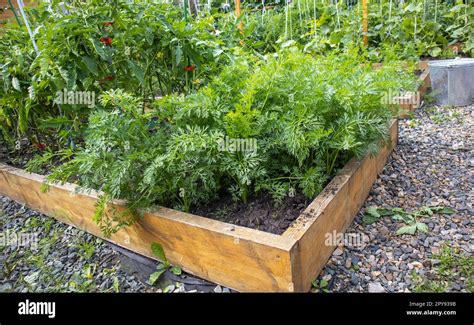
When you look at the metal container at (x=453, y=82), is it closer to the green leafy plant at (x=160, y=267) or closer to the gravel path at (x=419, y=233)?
the gravel path at (x=419, y=233)

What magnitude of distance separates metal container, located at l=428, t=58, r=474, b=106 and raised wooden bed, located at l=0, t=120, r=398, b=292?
2.03 metres

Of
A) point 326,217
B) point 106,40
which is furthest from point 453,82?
point 106,40

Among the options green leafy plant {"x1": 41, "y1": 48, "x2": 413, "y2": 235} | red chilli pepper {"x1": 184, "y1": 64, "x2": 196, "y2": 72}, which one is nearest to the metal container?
green leafy plant {"x1": 41, "y1": 48, "x2": 413, "y2": 235}

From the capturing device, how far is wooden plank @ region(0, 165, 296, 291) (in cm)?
155

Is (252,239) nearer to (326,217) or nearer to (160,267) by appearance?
(326,217)

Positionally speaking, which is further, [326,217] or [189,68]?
[189,68]

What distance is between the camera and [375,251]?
1.97 m

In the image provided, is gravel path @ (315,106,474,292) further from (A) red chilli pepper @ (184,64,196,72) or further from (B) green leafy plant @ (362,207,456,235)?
(A) red chilli pepper @ (184,64,196,72)

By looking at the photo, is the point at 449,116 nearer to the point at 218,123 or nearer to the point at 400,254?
the point at 400,254

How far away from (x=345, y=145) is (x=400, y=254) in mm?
709

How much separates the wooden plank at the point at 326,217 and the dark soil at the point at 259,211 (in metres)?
0.14

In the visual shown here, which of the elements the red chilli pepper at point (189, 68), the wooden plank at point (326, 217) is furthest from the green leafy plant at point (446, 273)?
the red chilli pepper at point (189, 68)

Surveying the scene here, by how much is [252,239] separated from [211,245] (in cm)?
26

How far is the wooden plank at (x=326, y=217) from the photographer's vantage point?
161cm
